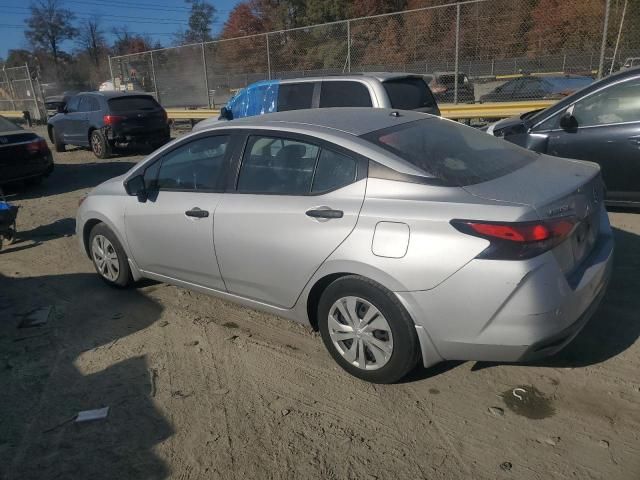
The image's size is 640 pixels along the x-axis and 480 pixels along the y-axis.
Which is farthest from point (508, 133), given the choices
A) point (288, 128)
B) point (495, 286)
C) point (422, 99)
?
point (495, 286)

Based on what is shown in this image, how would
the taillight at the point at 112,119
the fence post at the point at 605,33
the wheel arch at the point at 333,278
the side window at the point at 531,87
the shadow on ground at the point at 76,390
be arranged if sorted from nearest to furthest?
the shadow on ground at the point at 76,390 → the wheel arch at the point at 333,278 → the fence post at the point at 605,33 → the side window at the point at 531,87 → the taillight at the point at 112,119

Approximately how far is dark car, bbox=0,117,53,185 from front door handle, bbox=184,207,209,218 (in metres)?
6.84

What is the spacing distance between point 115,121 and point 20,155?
3717 millimetres

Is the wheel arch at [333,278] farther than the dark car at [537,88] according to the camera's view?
No

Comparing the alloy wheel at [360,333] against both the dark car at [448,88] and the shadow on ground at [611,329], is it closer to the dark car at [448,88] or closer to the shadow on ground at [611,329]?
the shadow on ground at [611,329]

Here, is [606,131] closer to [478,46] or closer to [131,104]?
[478,46]

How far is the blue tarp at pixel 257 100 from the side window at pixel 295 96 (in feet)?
0.40

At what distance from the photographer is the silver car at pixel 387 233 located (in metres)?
2.60

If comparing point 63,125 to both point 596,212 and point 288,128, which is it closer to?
point 288,128

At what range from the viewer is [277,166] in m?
3.43

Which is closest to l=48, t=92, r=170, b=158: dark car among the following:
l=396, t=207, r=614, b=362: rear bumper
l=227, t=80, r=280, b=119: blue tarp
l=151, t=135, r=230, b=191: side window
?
l=227, t=80, r=280, b=119: blue tarp

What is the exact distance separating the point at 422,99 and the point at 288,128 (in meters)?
4.43

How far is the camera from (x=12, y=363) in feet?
12.0

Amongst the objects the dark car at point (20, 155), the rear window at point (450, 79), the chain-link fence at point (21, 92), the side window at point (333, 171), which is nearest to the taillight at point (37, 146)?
the dark car at point (20, 155)
